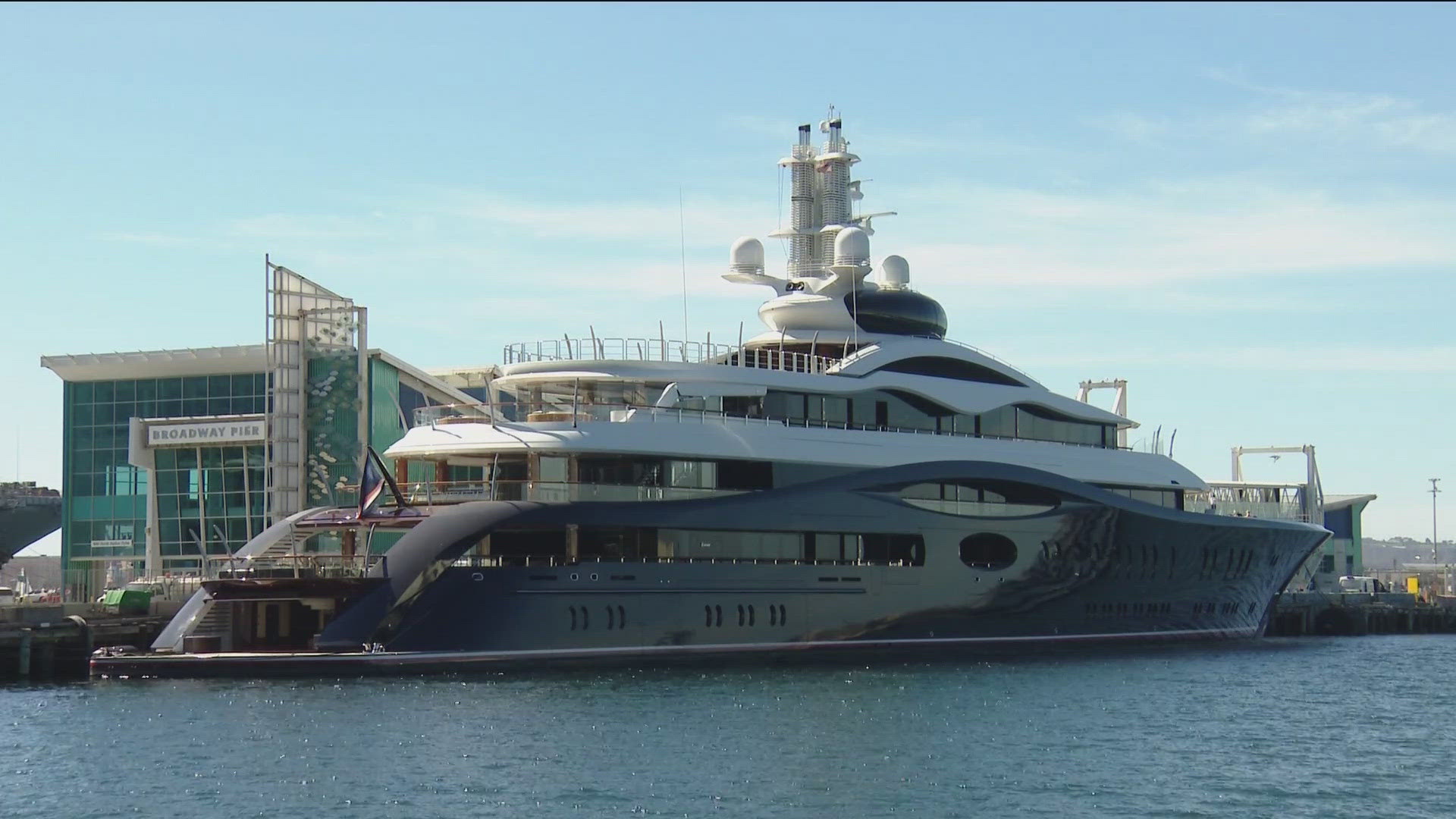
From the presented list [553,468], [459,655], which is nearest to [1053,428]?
[553,468]

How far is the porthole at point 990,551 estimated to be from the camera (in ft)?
116

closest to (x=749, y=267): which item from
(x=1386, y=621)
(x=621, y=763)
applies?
(x=621, y=763)

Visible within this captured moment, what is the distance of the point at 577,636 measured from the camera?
3009cm

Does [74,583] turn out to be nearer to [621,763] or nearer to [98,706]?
[98,706]

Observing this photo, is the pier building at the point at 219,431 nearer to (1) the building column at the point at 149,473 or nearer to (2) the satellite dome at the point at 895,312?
(1) the building column at the point at 149,473

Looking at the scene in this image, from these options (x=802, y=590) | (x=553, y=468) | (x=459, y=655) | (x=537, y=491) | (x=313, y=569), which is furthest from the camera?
(x=802, y=590)

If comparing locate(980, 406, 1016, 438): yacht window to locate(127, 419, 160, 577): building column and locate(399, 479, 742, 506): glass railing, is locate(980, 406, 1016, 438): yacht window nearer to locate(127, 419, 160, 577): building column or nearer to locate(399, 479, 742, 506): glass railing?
locate(399, 479, 742, 506): glass railing

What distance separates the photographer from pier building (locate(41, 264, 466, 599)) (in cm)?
4434

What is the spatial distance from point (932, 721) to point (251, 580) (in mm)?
11756

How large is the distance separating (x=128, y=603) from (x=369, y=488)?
27.9ft

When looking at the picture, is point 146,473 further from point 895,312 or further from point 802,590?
point 802,590

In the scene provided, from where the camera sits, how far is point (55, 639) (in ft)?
106

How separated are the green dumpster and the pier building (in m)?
6.89

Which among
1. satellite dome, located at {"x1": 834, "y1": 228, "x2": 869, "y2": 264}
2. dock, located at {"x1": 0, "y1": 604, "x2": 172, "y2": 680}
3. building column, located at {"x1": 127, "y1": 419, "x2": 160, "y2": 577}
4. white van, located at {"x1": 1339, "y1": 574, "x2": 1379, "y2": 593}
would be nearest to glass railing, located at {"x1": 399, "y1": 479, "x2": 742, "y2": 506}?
dock, located at {"x1": 0, "y1": 604, "x2": 172, "y2": 680}
